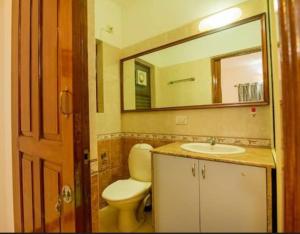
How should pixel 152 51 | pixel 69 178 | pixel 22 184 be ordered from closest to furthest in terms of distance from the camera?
pixel 69 178 < pixel 22 184 < pixel 152 51

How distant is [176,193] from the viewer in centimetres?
152

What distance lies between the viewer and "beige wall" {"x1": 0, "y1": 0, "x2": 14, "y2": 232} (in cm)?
117

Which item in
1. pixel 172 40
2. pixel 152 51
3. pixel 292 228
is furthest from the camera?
pixel 152 51

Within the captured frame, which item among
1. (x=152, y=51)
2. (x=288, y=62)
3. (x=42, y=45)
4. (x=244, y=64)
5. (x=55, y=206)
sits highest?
(x=152, y=51)

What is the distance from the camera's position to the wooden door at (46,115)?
0.64 metres

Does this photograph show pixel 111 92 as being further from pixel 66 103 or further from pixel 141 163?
pixel 66 103

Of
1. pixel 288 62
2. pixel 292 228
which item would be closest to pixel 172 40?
pixel 288 62

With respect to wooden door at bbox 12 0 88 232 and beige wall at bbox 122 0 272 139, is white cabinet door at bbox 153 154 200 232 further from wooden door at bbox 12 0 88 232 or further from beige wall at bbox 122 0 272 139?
wooden door at bbox 12 0 88 232

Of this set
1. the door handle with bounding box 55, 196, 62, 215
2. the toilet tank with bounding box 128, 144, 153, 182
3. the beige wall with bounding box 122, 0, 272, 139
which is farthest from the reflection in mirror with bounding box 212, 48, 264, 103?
the door handle with bounding box 55, 196, 62, 215

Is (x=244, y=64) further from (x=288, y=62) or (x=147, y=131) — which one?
(x=288, y=62)

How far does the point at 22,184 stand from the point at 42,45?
2.34ft

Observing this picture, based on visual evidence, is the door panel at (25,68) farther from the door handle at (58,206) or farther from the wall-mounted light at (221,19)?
the wall-mounted light at (221,19)

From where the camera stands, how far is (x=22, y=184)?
969 millimetres

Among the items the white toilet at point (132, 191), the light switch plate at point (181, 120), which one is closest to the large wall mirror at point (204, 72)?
the light switch plate at point (181, 120)
